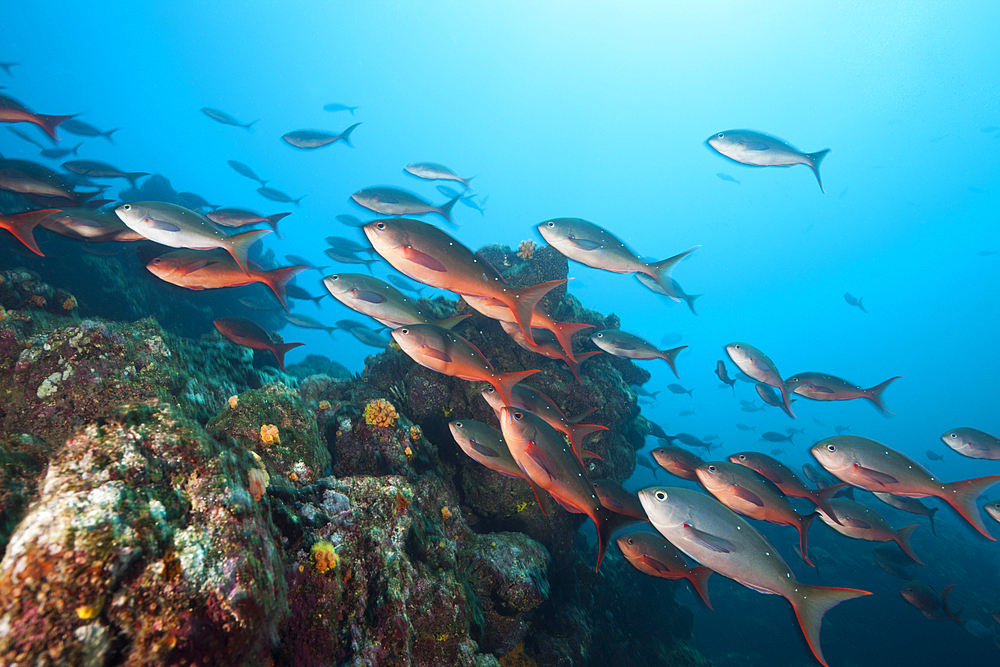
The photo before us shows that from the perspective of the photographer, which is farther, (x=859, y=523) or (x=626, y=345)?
(x=626, y=345)

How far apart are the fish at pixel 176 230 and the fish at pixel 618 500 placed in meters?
4.21

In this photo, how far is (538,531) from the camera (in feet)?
18.1

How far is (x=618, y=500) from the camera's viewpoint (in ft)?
12.9

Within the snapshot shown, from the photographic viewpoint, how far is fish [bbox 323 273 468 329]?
3.99 m

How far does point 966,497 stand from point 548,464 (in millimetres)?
4341

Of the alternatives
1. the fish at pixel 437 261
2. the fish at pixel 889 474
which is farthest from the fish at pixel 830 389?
the fish at pixel 437 261

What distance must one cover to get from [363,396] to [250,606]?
4.98 meters

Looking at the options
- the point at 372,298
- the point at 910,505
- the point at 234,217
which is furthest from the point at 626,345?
the point at 234,217

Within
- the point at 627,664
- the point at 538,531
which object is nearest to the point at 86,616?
the point at 538,531

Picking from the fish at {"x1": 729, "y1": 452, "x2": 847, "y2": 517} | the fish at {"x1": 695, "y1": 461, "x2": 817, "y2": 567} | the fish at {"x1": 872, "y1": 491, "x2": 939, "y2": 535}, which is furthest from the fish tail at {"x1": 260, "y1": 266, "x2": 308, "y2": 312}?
the fish at {"x1": 872, "y1": 491, "x2": 939, "y2": 535}

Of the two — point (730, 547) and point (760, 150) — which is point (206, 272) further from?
point (760, 150)

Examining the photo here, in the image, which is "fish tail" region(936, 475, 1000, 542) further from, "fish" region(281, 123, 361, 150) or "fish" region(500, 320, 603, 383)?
"fish" region(281, 123, 361, 150)

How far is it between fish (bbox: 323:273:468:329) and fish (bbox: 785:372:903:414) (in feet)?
18.4

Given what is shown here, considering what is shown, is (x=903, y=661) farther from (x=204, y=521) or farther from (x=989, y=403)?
(x=989, y=403)
